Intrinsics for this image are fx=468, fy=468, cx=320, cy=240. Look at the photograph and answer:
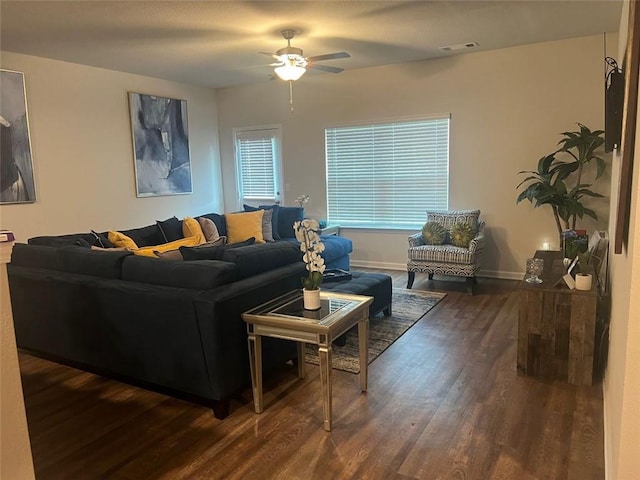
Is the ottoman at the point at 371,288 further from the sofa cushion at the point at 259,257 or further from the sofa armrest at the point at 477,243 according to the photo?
the sofa armrest at the point at 477,243

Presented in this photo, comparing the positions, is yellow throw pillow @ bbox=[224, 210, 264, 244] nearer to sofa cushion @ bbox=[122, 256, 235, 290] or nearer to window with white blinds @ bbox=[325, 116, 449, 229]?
window with white blinds @ bbox=[325, 116, 449, 229]

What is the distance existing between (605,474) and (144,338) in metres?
2.45

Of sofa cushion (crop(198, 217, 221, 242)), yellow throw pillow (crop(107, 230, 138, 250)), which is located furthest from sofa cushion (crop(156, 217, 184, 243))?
yellow throw pillow (crop(107, 230, 138, 250))

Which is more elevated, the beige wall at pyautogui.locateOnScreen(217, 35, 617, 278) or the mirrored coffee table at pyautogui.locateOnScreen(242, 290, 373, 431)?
the beige wall at pyautogui.locateOnScreen(217, 35, 617, 278)

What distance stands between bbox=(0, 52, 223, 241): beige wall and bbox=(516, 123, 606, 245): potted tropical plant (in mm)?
4798

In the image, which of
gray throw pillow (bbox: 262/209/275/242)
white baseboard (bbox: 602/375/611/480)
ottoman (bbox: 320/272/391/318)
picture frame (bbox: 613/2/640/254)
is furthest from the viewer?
gray throw pillow (bbox: 262/209/275/242)

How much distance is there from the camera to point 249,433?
2.50 metres

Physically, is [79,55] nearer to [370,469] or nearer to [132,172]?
[132,172]

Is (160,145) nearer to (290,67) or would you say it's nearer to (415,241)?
(290,67)

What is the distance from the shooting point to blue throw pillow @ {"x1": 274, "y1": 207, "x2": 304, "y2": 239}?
6.03m

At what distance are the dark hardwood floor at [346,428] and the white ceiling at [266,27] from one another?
2762mm

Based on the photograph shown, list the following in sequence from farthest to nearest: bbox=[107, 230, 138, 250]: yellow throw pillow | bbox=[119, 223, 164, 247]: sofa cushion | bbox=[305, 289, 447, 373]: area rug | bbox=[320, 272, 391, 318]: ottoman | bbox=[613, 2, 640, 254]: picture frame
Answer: bbox=[119, 223, 164, 247]: sofa cushion, bbox=[107, 230, 138, 250]: yellow throw pillow, bbox=[320, 272, 391, 318]: ottoman, bbox=[305, 289, 447, 373]: area rug, bbox=[613, 2, 640, 254]: picture frame

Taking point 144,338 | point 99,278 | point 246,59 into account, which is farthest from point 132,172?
point 144,338

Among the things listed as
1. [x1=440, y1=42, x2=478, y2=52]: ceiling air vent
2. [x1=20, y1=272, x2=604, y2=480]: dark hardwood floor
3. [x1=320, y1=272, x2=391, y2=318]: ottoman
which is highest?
[x1=440, y1=42, x2=478, y2=52]: ceiling air vent
